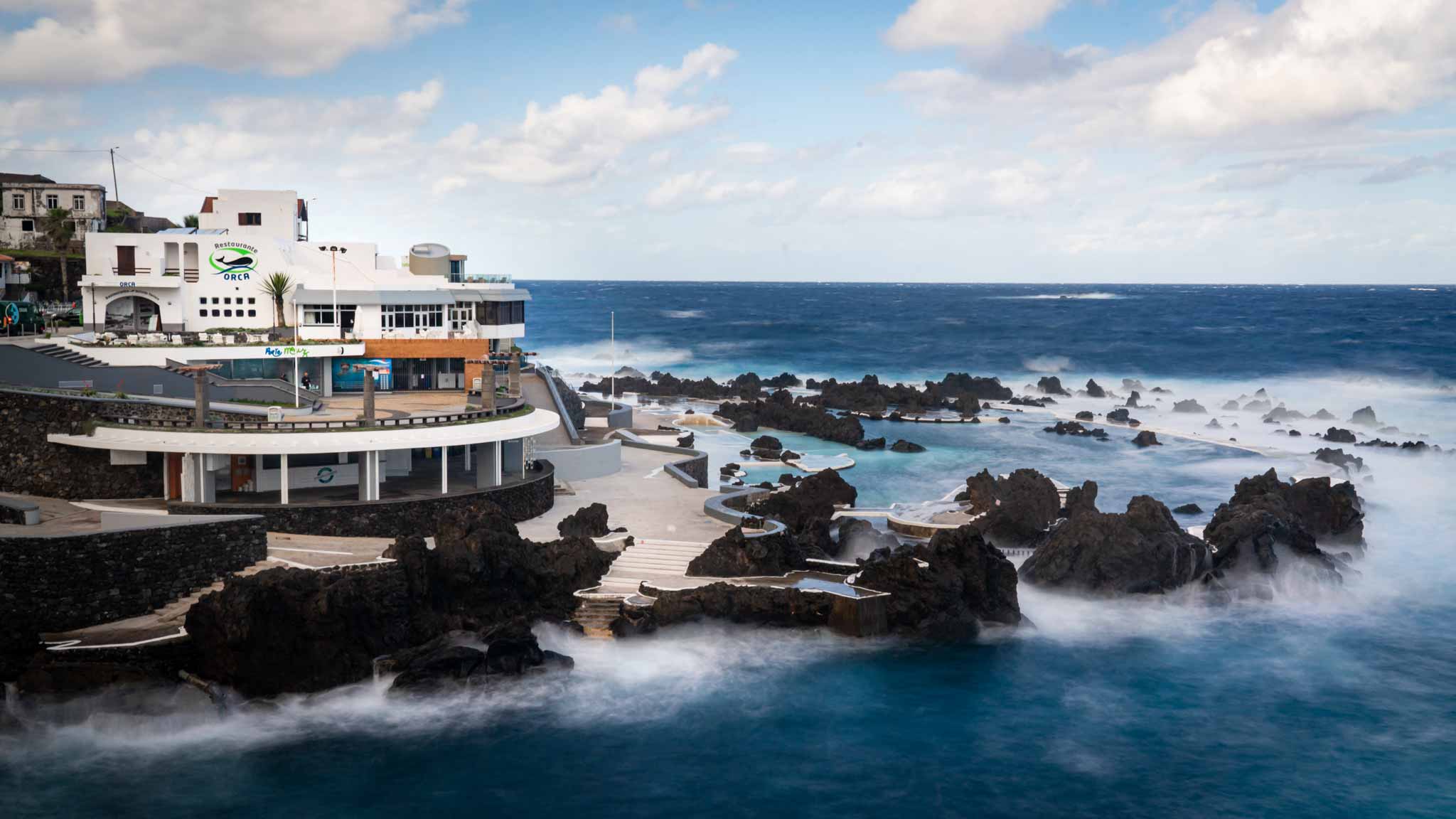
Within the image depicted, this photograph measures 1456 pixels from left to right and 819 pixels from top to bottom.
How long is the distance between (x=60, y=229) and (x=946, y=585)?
53.7 metres

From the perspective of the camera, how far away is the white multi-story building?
42.8m

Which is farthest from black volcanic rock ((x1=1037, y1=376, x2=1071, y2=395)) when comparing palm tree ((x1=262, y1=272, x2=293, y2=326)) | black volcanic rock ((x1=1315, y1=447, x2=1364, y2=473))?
palm tree ((x1=262, y1=272, x2=293, y2=326))

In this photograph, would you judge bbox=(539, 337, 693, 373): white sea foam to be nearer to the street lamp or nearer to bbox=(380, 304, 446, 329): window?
bbox=(380, 304, 446, 329): window

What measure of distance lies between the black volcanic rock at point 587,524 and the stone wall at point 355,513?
243 centimetres

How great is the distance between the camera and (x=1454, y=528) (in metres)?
44.5

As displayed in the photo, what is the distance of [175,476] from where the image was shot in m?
31.4

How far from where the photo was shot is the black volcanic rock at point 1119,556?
33688 mm

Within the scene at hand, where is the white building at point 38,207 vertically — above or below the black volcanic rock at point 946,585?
above

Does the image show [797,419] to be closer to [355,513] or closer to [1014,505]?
[1014,505]

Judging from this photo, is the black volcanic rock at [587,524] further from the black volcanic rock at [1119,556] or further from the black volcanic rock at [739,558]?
the black volcanic rock at [1119,556]

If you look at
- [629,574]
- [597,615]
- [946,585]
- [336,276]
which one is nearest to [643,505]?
[629,574]

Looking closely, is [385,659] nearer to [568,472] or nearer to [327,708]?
[327,708]

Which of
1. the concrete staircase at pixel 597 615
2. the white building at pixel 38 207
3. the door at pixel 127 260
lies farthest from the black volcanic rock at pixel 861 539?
the white building at pixel 38 207

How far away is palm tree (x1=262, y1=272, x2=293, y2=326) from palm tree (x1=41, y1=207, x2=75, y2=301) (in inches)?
882
